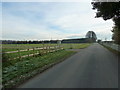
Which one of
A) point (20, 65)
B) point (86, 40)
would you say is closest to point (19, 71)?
point (20, 65)

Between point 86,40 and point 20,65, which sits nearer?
point 20,65

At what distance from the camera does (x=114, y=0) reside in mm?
9797

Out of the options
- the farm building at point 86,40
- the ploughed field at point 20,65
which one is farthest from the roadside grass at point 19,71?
the farm building at point 86,40

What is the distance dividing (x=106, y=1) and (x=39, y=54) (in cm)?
860

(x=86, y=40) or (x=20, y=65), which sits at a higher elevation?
(x=86, y=40)

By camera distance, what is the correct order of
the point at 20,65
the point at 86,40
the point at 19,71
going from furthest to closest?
the point at 86,40 → the point at 20,65 → the point at 19,71

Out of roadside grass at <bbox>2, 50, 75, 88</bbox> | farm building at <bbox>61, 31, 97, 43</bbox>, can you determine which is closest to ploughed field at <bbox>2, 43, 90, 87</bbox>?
roadside grass at <bbox>2, 50, 75, 88</bbox>

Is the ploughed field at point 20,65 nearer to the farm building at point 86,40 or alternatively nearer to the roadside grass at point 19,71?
the roadside grass at point 19,71

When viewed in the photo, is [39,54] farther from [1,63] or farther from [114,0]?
[114,0]

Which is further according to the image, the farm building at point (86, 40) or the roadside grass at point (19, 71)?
the farm building at point (86, 40)

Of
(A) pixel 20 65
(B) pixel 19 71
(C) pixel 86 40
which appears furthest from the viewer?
(C) pixel 86 40

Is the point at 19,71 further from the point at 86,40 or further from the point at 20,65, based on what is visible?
the point at 86,40

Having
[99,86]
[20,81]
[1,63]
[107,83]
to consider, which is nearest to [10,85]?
[20,81]

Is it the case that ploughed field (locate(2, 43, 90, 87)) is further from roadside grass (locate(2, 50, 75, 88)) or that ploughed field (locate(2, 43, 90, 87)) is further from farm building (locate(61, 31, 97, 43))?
farm building (locate(61, 31, 97, 43))
